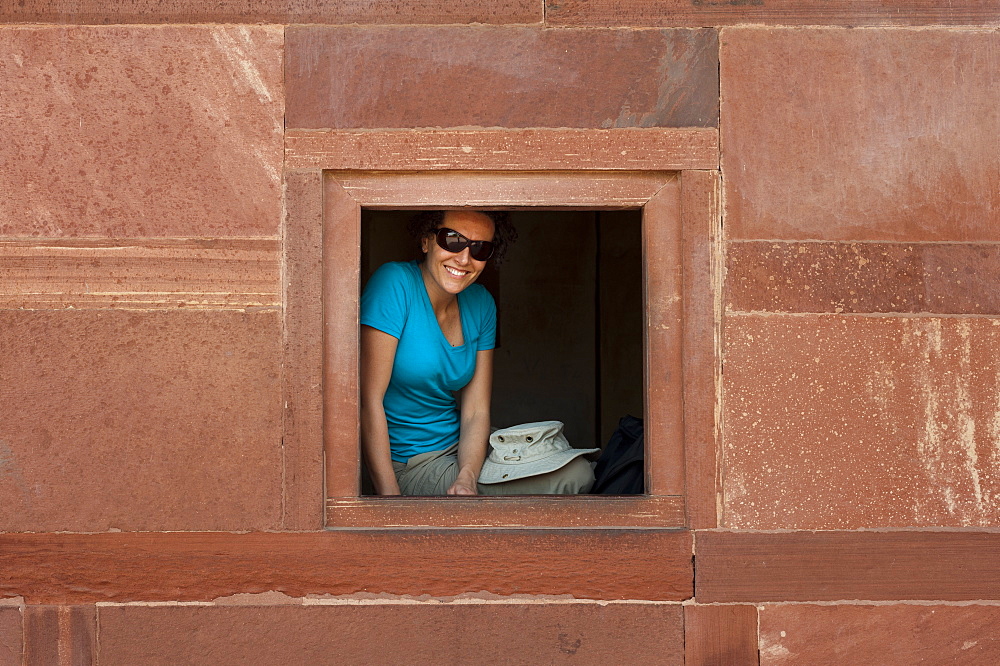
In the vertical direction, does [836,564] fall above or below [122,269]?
below

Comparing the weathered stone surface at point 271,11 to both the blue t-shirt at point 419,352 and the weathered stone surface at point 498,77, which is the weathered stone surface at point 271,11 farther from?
the blue t-shirt at point 419,352

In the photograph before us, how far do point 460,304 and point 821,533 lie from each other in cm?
158

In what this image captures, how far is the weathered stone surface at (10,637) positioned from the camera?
3025mm

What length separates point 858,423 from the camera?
305 centimetres

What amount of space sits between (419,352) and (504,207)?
0.68 metres

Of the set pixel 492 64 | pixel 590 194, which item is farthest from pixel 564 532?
pixel 492 64

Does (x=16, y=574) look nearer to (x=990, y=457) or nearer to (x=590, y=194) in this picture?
(x=590, y=194)

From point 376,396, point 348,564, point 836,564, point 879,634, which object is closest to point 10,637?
point 348,564

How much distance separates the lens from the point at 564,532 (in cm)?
305

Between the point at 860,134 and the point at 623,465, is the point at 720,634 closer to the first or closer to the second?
the point at 623,465

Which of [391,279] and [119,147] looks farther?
[391,279]

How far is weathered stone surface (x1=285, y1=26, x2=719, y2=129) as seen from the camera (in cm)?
303

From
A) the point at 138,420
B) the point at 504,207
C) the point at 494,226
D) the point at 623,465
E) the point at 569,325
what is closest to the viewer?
the point at 138,420

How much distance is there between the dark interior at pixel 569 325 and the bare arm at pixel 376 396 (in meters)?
2.42
